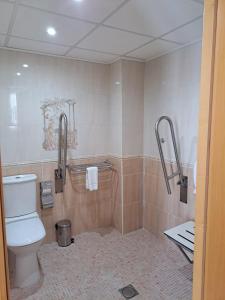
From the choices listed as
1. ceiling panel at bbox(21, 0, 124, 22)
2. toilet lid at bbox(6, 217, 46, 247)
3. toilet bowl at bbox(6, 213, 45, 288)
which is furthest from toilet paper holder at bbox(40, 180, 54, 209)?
ceiling panel at bbox(21, 0, 124, 22)

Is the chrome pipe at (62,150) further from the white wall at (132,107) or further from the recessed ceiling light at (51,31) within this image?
the recessed ceiling light at (51,31)

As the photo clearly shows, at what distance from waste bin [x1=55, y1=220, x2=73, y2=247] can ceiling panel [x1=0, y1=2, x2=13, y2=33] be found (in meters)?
1.97

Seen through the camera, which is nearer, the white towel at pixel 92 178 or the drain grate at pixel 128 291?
the drain grate at pixel 128 291

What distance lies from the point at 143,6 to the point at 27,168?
6.04ft

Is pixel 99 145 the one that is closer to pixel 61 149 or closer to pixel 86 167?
pixel 86 167

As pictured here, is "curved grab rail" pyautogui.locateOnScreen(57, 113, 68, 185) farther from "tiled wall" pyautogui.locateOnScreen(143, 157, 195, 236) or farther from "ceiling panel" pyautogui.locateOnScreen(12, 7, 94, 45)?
"tiled wall" pyautogui.locateOnScreen(143, 157, 195, 236)

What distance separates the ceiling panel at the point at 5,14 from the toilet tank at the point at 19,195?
1323 mm

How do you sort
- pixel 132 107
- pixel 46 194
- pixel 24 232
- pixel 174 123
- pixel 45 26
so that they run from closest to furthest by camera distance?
pixel 45 26 < pixel 24 232 < pixel 174 123 < pixel 46 194 < pixel 132 107

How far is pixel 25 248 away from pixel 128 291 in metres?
0.92

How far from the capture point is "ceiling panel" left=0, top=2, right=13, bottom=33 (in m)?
1.39

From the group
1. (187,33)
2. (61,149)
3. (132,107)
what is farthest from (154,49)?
(61,149)

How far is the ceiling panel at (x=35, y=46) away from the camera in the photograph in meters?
2.00

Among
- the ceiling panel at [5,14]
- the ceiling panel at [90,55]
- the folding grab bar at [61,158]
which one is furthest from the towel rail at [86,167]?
the ceiling panel at [5,14]

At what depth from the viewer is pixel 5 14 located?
1.50 m
